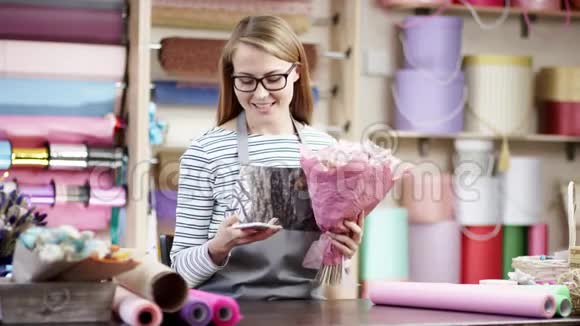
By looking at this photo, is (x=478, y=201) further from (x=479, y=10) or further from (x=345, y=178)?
(x=345, y=178)

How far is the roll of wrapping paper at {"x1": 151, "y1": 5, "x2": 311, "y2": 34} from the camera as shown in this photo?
4.17 metres

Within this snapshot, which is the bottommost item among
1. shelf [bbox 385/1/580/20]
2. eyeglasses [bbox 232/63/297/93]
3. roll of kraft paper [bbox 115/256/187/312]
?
roll of kraft paper [bbox 115/256/187/312]

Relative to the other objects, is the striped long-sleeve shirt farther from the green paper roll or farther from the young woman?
the green paper roll

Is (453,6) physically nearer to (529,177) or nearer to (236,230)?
(529,177)

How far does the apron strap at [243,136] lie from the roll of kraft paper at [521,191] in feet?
8.47

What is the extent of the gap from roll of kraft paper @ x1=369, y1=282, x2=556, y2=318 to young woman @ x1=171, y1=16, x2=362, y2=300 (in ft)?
0.43

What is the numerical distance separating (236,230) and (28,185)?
219 centimetres

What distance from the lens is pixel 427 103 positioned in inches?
178

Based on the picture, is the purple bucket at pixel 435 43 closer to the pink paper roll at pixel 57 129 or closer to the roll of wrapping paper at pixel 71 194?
the pink paper roll at pixel 57 129

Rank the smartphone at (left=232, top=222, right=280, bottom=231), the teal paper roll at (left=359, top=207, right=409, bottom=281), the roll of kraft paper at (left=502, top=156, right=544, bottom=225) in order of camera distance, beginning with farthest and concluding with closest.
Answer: the roll of kraft paper at (left=502, top=156, right=544, bottom=225)
the teal paper roll at (left=359, top=207, right=409, bottom=281)
the smartphone at (left=232, top=222, right=280, bottom=231)

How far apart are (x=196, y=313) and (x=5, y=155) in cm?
248

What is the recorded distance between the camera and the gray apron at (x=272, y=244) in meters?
1.99

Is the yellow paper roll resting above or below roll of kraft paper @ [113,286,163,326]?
above

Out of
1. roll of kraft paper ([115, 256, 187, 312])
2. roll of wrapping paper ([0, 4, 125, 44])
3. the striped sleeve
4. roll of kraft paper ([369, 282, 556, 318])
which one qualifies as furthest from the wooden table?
roll of wrapping paper ([0, 4, 125, 44])
